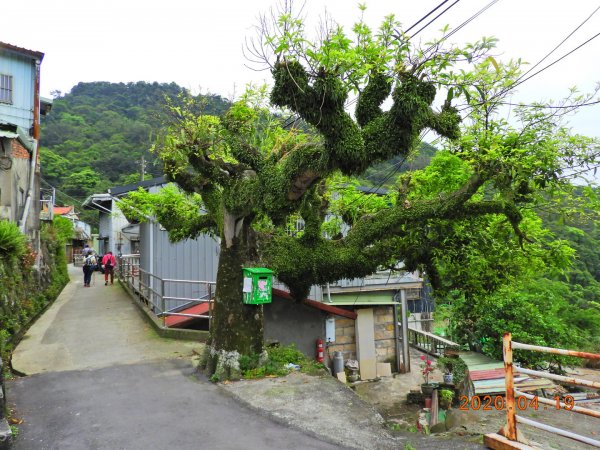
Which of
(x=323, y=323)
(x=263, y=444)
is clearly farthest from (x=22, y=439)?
(x=323, y=323)

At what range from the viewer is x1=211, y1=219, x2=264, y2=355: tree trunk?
662 cm

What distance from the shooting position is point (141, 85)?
63.9 metres

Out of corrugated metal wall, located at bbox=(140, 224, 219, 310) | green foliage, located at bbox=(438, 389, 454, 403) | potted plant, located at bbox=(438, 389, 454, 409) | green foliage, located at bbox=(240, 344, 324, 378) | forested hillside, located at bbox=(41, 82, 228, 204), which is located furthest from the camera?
forested hillside, located at bbox=(41, 82, 228, 204)

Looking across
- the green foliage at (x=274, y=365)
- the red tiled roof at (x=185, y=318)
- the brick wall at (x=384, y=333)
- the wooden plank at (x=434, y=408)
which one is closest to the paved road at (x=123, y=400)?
the green foliage at (x=274, y=365)

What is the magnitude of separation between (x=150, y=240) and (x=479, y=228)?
374 inches

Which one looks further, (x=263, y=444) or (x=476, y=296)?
(x=476, y=296)

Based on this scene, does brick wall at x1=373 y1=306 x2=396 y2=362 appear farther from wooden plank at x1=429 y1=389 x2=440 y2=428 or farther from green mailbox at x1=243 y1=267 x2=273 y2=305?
green mailbox at x1=243 y1=267 x2=273 y2=305

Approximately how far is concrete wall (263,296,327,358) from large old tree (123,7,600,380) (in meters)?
2.22

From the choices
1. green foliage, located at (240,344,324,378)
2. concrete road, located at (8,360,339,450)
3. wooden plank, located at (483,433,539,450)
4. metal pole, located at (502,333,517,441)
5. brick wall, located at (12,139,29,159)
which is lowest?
concrete road, located at (8,360,339,450)

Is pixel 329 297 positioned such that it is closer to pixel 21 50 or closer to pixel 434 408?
pixel 434 408

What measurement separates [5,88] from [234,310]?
1568 cm

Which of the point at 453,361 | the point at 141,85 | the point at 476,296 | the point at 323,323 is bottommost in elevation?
the point at 453,361

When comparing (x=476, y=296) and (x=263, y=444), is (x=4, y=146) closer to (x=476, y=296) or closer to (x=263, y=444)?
(x=263, y=444)

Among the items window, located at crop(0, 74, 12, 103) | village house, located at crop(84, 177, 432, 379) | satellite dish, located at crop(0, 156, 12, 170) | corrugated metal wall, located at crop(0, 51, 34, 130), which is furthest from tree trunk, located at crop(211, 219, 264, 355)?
window, located at crop(0, 74, 12, 103)
